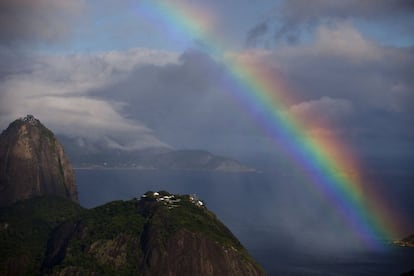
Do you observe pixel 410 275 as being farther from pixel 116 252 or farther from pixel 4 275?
pixel 4 275

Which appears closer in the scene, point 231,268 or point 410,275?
point 410,275

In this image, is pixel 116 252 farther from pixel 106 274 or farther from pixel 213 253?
pixel 213 253

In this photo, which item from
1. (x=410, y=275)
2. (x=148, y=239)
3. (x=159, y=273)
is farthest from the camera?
(x=148, y=239)

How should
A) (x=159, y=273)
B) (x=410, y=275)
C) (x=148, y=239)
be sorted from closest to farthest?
(x=410, y=275) → (x=159, y=273) → (x=148, y=239)

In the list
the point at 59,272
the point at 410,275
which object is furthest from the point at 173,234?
the point at 410,275

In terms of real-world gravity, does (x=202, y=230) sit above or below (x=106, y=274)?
above

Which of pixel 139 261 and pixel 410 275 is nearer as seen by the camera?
pixel 410 275

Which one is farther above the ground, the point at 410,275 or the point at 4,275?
the point at 410,275

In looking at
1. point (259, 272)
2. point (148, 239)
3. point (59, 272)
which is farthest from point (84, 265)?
point (259, 272)
